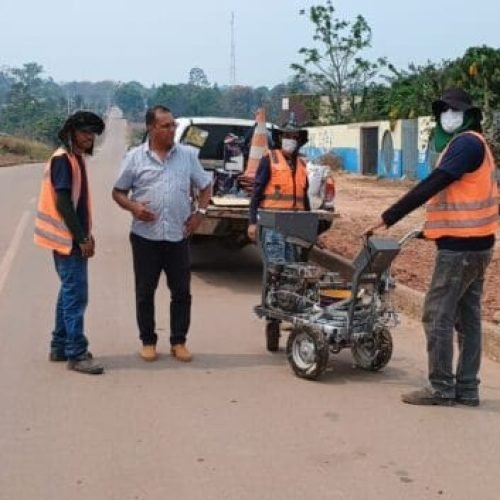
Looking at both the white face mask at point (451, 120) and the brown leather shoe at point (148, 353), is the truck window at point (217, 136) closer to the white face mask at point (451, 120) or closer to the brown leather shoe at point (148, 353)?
the brown leather shoe at point (148, 353)

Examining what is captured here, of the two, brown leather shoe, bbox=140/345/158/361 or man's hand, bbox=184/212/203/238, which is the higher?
man's hand, bbox=184/212/203/238

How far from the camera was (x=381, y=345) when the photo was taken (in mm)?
6348

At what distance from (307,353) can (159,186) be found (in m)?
1.60

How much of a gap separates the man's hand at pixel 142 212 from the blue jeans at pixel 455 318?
2.08 meters

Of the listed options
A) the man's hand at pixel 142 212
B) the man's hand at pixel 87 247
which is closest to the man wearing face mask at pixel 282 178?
the man's hand at pixel 142 212

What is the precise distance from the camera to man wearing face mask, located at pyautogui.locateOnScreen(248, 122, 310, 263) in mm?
7355

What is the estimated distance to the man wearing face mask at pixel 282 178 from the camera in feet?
24.1

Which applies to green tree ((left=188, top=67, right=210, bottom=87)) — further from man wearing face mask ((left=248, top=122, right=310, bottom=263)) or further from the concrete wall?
man wearing face mask ((left=248, top=122, right=310, bottom=263))

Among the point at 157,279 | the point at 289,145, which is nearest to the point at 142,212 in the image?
the point at 157,279

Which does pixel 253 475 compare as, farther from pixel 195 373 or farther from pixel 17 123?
pixel 17 123

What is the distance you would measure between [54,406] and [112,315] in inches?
113

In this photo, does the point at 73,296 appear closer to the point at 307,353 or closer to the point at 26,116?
the point at 307,353


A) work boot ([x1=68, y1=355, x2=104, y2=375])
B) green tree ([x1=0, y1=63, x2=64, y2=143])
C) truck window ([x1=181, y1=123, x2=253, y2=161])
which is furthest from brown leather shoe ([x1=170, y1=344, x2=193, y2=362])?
green tree ([x1=0, y1=63, x2=64, y2=143])

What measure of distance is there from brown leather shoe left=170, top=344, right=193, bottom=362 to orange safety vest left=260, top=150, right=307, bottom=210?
143 centimetres
